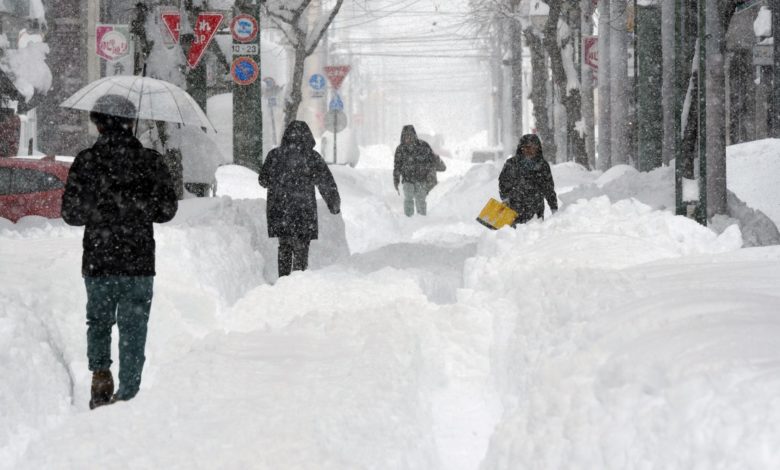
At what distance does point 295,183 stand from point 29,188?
4288 mm

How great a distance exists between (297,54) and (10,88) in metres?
7.59

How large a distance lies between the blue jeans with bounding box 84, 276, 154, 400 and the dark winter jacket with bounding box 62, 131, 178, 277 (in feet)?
0.23

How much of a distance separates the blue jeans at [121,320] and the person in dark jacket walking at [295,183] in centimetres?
419

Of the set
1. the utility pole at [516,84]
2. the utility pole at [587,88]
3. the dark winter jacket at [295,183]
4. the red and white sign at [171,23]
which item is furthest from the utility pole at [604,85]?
the utility pole at [516,84]

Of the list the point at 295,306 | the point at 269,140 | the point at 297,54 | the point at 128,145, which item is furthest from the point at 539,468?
the point at 269,140

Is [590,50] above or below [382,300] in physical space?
above

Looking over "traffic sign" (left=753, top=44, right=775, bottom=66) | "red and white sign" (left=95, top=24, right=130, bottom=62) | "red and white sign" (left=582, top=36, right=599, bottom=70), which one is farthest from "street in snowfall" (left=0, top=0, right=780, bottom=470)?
"red and white sign" (left=582, top=36, right=599, bottom=70)

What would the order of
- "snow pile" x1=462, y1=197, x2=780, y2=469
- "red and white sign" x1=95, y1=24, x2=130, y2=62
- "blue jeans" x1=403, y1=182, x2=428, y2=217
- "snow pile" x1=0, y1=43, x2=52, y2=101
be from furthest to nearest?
1. "snow pile" x1=0, y1=43, x2=52, y2=101
2. "red and white sign" x1=95, y1=24, x2=130, y2=62
3. "blue jeans" x1=403, y1=182, x2=428, y2=217
4. "snow pile" x1=462, y1=197, x2=780, y2=469

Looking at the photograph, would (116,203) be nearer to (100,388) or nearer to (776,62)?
(100,388)

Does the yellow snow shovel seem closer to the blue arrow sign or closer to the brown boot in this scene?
the brown boot

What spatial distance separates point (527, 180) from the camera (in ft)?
39.6

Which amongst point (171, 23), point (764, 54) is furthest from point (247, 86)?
point (764, 54)

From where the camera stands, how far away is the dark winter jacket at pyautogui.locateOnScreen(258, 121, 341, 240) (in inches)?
416

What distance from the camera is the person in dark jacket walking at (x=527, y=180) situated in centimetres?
1200
